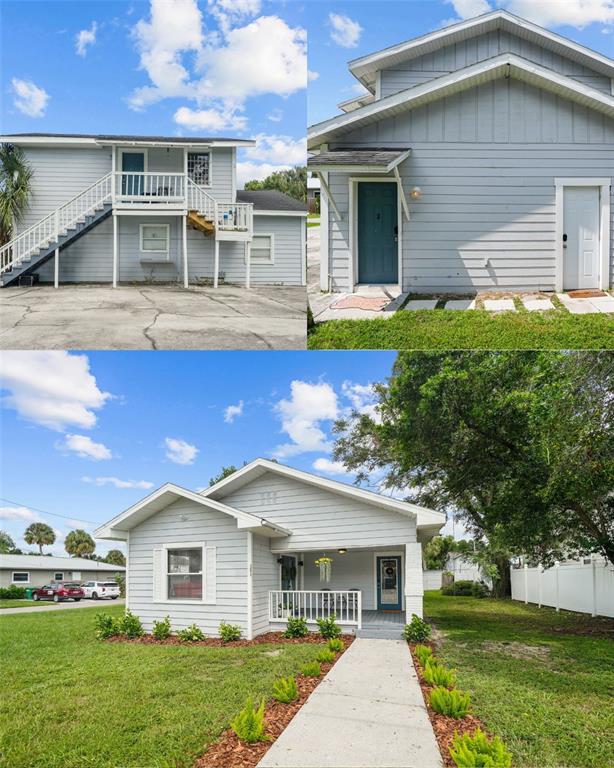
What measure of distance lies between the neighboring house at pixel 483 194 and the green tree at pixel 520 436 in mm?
1578

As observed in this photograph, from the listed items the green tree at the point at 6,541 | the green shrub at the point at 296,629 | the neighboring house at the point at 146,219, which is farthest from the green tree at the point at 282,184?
the green tree at the point at 6,541

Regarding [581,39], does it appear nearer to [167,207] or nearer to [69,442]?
[167,207]

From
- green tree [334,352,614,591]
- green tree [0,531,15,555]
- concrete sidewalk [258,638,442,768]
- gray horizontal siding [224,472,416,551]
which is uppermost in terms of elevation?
green tree [334,352,614,591]

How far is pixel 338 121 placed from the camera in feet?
34.1

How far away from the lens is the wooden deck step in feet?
45.9

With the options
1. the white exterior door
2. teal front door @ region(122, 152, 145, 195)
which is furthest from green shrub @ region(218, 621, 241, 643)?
teal front door @ region(122, 152, 145, 195)

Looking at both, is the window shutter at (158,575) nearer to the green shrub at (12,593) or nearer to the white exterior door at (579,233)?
the white exterior door at (579,233)

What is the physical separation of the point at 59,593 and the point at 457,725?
2559 centimetres

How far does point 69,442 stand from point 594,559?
42.6 ft

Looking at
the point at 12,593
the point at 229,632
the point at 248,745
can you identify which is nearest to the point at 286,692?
the point at 248,745

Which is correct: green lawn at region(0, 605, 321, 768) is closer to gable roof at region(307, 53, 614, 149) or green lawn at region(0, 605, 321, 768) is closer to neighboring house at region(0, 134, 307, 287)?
neighboring house at region(0, 134, 307, 287)

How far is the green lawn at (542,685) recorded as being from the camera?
4.89 m

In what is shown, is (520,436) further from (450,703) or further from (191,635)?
(191,635)

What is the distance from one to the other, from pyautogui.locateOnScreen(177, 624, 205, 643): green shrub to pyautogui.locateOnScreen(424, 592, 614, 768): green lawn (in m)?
4.08
